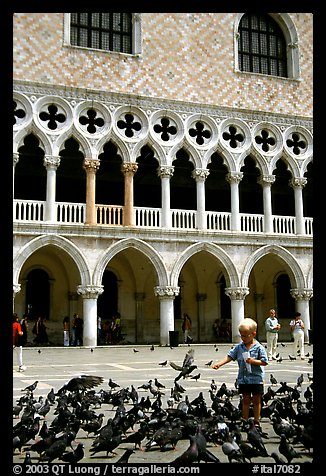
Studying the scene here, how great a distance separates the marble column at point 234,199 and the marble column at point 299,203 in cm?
222

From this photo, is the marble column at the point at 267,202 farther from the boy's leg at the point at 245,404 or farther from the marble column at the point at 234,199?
the boy's leg at the point at 245,404

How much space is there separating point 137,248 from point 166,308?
214 cm

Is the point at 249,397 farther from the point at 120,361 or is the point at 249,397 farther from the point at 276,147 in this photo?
the point at 276,147

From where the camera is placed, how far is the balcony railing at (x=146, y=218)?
61.7 feet

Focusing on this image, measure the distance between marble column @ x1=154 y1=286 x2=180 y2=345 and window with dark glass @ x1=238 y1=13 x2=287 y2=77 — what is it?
8444 mm

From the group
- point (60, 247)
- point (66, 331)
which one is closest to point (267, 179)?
point (60, 247)

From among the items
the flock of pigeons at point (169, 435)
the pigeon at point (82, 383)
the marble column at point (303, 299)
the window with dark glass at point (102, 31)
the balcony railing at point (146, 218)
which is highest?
the window with dark glass at point (102, 31)

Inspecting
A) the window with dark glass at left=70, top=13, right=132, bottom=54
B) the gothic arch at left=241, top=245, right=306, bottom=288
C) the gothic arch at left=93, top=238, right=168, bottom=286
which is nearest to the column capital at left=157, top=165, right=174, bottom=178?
the gothic arch at left=93, top=238, right=168, bottom=286

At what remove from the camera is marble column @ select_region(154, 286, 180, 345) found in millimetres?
19703

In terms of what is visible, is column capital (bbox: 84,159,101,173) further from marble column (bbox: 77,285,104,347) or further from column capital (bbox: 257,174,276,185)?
column capital (bbox: 257,174,276,185)

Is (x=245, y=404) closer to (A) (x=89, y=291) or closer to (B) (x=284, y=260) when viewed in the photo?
(A) (x=89, y=291)

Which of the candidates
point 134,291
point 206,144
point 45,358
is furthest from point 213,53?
point 45,358

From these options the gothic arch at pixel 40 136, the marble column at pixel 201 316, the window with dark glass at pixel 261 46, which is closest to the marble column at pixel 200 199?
the marble column at pixel 201 316
